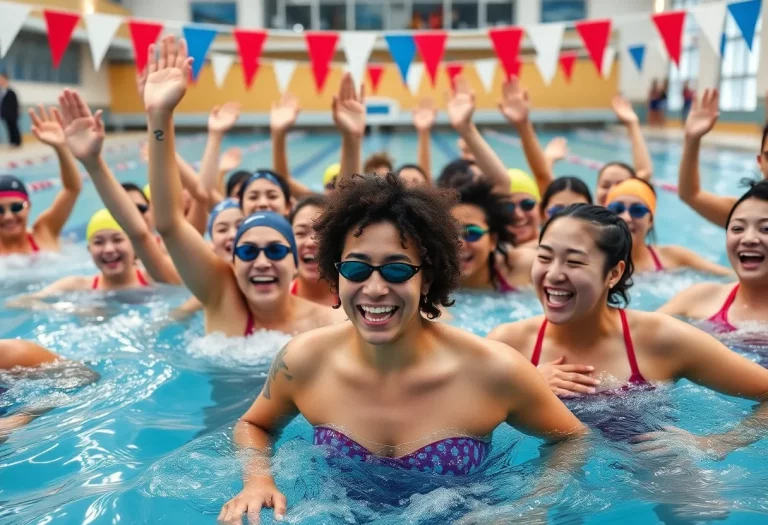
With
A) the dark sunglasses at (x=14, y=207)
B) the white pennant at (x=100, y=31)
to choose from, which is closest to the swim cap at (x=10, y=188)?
the dark sunglasses at (x=14, y=207)

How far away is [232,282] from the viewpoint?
406 centimetres

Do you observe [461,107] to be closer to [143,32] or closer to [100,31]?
[143,32]

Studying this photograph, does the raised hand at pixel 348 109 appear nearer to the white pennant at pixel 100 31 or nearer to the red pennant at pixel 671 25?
the white pennant at pixel 100 31

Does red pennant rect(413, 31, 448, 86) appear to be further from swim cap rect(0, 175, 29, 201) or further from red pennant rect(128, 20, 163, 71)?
swim cap rect(0, 175, 29, 201)

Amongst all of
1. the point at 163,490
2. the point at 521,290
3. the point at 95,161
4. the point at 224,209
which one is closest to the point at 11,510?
the point at 163,490

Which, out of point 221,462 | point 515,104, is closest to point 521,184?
point 515,104

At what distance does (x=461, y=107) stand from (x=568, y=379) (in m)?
3.04

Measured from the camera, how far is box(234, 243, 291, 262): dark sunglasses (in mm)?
3881

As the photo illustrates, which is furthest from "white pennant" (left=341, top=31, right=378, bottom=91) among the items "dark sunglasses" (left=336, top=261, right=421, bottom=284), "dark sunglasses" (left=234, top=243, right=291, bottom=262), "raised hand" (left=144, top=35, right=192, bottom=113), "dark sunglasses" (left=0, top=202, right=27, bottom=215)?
"dark sunglasses" (left=336, top=261, right=421, bottom=284)

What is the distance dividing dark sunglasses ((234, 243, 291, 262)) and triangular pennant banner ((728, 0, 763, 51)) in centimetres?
492

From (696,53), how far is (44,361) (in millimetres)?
25628

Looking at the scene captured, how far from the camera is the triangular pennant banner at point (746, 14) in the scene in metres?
6.56

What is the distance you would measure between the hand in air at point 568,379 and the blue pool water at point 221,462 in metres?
0.13

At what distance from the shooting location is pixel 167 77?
335 cm
